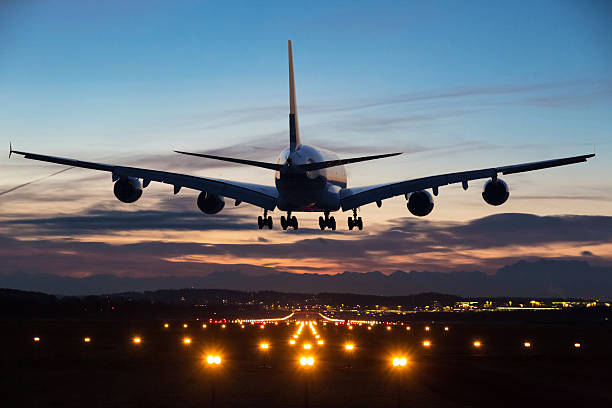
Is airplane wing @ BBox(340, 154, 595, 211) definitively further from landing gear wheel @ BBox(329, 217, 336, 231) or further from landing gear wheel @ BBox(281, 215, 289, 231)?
landing gear wheel @ BBox(281, 215, 289, 231)

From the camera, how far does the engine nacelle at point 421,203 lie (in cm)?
6156

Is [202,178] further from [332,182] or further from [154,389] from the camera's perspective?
[154,389]

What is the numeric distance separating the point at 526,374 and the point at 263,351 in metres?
22.4

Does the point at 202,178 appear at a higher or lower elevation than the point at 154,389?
higher

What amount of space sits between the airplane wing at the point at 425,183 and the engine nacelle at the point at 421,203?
2.20 m

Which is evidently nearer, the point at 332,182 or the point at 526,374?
the point at 526,374

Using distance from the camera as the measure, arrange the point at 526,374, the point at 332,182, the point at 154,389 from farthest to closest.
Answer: the point at 332,182
the point at 526,374
the point at 154,389

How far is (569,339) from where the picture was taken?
240 ft

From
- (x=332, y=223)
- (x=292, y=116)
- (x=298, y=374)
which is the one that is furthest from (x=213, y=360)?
(x=292, y=116)

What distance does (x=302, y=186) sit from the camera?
55562 mm

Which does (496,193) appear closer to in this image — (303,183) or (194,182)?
(303,183)

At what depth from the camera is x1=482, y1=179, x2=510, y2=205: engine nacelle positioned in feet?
176

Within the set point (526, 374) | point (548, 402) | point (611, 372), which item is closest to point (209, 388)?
point (548, 402)

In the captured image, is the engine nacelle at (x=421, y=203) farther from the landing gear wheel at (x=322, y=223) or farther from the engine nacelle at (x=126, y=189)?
the engine nacelle at (x=126, y=189)
